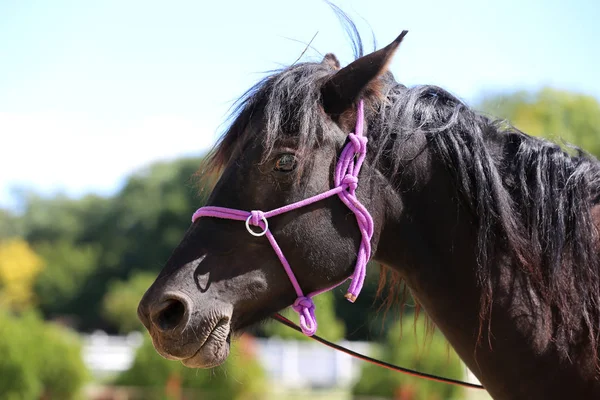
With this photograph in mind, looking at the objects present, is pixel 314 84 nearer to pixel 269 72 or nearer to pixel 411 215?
pixel 269 72

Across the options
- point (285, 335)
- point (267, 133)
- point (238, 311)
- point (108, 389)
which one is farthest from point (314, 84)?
point (285, 335)

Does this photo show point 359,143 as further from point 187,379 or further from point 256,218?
point 187,379

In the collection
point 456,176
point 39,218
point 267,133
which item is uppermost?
point 456,176

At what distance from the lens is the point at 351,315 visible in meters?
38.0

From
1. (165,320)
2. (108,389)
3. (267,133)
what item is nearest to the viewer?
(165,320)

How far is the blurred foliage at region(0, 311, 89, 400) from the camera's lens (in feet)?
34.8

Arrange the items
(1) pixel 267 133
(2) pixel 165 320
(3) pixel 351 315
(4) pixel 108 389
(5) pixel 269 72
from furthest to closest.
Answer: (3) pixel 351 315
(4) pixel 108 389
(5) pixel 269 72
(1) pixel 267 133
(2) pixel 165 320

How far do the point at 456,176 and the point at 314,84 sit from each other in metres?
0.67

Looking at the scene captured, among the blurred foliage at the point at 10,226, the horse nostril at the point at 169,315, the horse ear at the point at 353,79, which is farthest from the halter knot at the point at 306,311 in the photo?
the blurred foliage at the point at 10,226

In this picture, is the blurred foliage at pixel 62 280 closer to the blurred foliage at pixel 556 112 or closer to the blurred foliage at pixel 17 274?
the blurred foliage at pixel 17 274

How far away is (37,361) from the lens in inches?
437

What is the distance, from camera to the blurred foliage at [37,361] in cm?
1060

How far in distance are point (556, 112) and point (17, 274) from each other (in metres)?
43.9

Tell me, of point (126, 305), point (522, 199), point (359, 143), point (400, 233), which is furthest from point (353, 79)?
point (126, 305)
